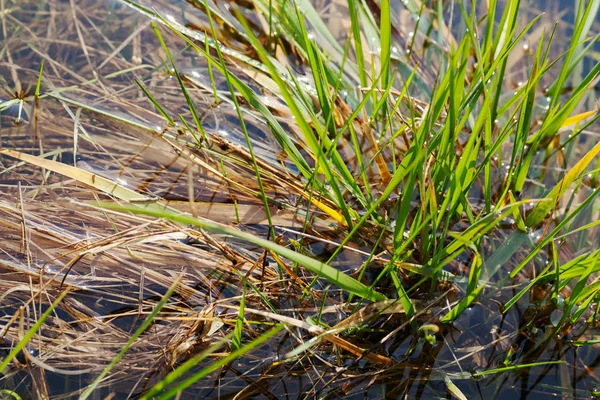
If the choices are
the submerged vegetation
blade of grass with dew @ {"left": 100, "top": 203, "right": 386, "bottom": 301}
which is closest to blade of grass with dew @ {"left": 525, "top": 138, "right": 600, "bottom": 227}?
the submerged vegetation

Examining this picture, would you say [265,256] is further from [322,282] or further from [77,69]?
[77,69]

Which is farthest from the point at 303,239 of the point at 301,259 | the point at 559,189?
the point at 559,189

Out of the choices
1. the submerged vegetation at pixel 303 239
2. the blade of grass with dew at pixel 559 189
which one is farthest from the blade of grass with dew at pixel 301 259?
the blade of grass with dew at pixel 559 189

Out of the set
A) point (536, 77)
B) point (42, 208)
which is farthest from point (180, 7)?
point (536, 77)

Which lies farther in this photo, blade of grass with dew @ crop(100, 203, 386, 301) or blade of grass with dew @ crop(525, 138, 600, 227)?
blade of grass with dew @ crop(525, 138, 600, 227)

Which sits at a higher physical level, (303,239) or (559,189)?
(559,189)

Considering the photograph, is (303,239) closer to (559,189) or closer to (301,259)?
(301,259)

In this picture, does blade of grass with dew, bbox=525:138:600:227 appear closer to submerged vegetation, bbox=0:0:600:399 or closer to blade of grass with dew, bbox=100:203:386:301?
submerged vegetation, bbox=0:0:600:399

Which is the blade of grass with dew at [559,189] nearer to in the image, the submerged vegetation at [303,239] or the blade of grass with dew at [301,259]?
the submerged vegetation at [303,239]
